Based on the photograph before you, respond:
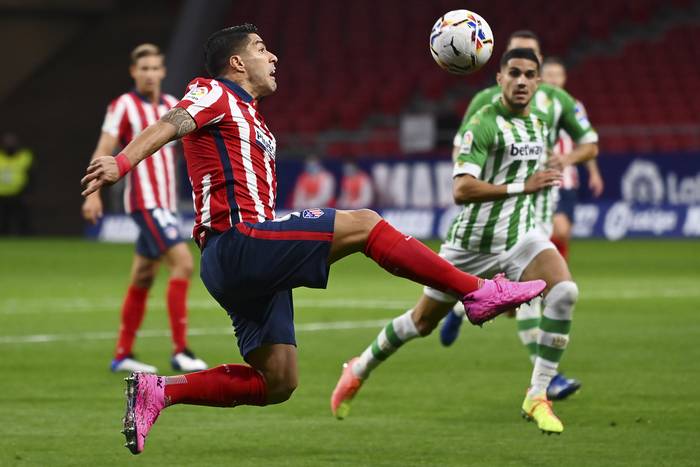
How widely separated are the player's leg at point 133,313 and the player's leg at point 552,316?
325cm

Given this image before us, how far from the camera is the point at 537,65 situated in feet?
27.4

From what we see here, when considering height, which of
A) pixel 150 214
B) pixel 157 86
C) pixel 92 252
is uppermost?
pixel 157 86

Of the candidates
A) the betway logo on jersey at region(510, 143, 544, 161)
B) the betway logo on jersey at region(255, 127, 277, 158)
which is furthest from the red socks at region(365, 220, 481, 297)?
the betway logo on jersey at region(510, 143, 544, 161)

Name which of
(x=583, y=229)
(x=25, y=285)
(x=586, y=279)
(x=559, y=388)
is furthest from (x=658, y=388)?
(x=583, y=229)

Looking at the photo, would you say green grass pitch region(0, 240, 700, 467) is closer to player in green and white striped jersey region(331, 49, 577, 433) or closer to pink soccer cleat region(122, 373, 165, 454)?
player in green and white striped jersey region(331, 49, 577, 433)

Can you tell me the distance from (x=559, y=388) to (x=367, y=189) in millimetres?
18959

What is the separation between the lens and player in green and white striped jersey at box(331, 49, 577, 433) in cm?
805

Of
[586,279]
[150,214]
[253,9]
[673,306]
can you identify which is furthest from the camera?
[253,9]

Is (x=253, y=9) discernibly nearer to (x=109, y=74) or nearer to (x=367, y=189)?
(x=109, y=74)

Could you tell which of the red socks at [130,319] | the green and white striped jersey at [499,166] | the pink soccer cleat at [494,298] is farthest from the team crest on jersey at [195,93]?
the red socks at [130,319]

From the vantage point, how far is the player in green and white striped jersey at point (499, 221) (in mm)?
8055

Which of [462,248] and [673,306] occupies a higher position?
[462,248]

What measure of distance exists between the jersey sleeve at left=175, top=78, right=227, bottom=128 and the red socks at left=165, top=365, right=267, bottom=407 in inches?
44.8

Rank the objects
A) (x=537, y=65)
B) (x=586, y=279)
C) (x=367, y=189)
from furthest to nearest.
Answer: (x=367, y=189), (x=586, y=279), (x=537, y=65)
